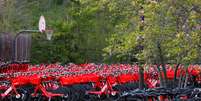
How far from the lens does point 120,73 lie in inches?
589

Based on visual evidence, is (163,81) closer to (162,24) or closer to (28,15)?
(162,24)

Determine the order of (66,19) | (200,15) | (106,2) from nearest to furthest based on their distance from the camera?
1. (200,15)
2. (106,2)
3. (66,19)

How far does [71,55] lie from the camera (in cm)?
3019

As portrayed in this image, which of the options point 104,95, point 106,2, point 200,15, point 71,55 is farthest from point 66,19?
point 200,15

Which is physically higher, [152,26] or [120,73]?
[152,26]

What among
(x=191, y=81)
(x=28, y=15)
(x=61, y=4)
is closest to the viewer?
(x=191, y=81)

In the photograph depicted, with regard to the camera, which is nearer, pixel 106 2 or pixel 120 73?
pixel 106 2

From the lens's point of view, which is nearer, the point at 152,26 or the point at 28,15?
the point at 152,26

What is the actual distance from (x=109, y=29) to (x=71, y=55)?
2.71 meters

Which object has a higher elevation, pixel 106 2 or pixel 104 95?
pixel 106 2

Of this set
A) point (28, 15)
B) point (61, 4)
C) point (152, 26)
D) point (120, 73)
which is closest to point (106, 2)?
point (152, 26)

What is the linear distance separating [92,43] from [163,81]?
19.1 m

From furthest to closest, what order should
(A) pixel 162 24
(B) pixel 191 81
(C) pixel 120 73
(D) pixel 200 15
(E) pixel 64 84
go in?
1. (B) pixel 191 81
2. (C) pixel 120 73
3. (E) pixel 64 84
4. (A) pixel 162 24
5. (D) pixel 200 15

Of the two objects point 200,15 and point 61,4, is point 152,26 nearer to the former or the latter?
point 200,15
